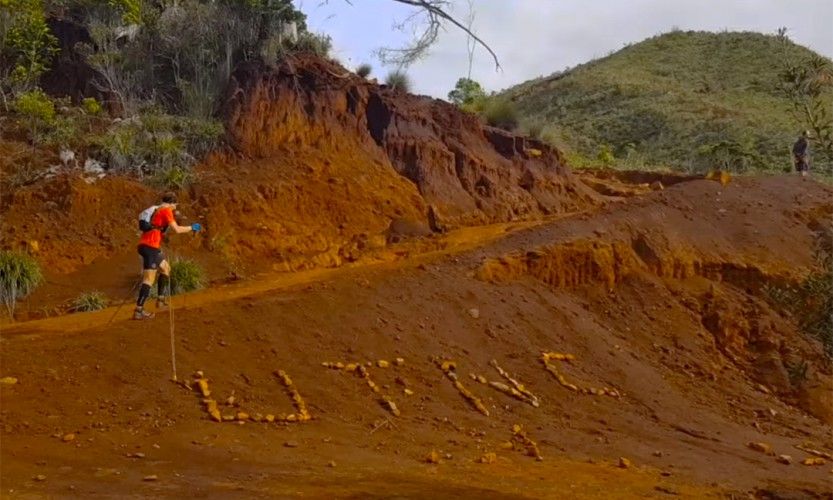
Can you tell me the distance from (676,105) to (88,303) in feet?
108

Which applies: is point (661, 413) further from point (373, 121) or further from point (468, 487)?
point (373, 121)

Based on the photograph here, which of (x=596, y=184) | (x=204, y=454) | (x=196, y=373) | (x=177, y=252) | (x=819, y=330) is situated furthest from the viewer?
(x=596, y=184)

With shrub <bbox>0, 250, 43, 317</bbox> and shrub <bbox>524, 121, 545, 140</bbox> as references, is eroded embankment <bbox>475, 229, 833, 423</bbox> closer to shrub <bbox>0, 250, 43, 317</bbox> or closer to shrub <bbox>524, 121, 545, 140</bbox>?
shrub <bbox>0, 250, 43, 317</bbox>

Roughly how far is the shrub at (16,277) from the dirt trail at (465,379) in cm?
174

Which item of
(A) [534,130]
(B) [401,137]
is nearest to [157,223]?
(B) [401,137]

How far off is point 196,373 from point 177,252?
532 cm

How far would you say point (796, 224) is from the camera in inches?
675

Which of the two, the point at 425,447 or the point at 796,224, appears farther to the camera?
the point at 796,224

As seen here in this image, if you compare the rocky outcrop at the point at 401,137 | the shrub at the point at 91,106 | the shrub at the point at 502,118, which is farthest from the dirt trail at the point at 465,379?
the shrub at the point at 502,118

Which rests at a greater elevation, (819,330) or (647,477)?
(819,330)

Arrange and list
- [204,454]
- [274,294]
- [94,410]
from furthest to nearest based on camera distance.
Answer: [274,294], [94,410], [204,454]

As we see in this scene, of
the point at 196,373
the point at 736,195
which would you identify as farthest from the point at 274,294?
the point at 736,195

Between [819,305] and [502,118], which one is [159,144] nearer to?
[502,118]

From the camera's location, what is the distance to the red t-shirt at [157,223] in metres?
10.8
